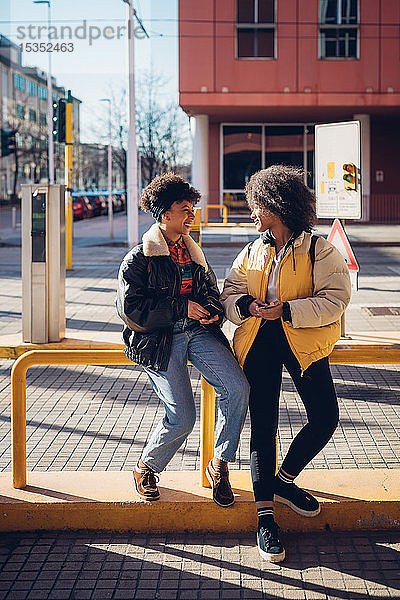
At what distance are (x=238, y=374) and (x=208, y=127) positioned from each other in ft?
110

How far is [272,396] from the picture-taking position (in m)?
4.21

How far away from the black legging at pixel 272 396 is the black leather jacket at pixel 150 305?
0.97ft

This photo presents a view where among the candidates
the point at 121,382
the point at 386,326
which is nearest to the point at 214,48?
the point at 386,326

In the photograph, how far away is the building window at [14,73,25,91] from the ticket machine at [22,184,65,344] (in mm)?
89565

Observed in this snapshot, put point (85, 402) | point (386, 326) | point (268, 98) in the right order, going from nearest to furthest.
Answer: point (85, 402) < point (386, 326) < point (268, 98)

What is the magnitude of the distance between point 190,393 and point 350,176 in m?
6.21

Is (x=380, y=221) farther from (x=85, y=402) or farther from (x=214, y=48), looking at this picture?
(x=85, y=402)

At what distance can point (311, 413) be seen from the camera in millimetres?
4195

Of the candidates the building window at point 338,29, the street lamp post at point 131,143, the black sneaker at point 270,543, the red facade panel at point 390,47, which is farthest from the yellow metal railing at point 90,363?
the building window at point 338,29

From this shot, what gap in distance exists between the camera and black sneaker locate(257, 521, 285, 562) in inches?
159

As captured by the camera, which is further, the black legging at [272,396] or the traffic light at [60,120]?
the traffic light at [60,120]

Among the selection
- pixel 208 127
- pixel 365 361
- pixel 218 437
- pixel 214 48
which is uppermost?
pixel 214 48

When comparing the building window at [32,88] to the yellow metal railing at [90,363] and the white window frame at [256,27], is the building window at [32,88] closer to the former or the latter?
the white window frame at [256,27]

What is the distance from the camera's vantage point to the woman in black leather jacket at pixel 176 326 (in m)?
4.12
